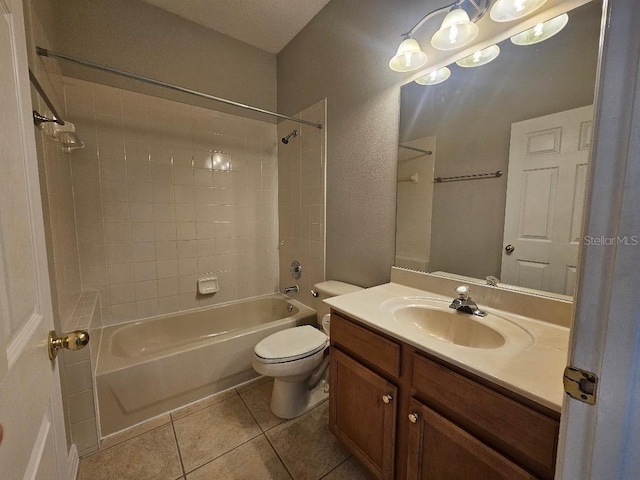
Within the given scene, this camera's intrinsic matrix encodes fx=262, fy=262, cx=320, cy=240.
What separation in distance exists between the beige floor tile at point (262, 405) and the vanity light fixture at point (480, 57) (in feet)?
6.89

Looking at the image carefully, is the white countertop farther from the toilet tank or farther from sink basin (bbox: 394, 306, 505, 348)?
the toilet tank

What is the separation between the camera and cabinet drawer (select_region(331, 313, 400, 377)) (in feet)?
3.13

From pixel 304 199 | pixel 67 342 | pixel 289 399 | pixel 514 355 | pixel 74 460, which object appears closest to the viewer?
pixel 67 342

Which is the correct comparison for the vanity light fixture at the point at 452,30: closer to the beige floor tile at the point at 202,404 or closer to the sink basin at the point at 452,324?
the sink basin at the point at 452,324

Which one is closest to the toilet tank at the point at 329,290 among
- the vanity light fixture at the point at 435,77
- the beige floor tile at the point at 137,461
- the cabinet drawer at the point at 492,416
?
the cabinet drawer at the point at 492,416

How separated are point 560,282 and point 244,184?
2.23m

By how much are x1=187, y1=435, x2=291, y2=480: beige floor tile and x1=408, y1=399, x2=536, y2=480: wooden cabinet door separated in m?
0.68

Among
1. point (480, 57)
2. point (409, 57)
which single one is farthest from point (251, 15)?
point (480, 57)

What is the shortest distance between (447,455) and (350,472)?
66 cm

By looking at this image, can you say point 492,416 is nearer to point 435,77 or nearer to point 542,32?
point 542,32

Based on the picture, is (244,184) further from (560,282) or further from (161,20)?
(560,282)

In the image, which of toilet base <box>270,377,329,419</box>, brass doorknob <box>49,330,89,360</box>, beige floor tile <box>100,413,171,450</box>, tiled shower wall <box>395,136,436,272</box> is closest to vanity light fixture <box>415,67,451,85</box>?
tiled shower wall <box>395,136,436,272</box>

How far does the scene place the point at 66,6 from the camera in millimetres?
1656

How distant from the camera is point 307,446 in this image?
4.49 ft
